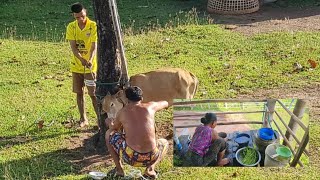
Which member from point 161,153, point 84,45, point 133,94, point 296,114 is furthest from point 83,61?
point 296,114

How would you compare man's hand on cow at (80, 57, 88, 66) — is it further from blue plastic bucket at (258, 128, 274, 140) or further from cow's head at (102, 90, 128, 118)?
blue plastic bucket at (258, 128, 274, 140)

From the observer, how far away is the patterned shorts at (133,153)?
583 centimetres

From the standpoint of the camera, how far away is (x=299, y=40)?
11.0m

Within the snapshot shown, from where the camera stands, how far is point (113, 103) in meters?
6.61

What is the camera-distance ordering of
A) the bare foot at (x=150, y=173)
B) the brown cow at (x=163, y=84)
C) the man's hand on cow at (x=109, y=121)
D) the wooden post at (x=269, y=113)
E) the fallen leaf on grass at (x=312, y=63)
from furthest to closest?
the fallen leaf on grass at (x=312, y=63) < the brown cow at (x=163, y=84) < the man's hand on cow at (x=109, y=121) < the bare foot at (x=150, y=173) < the wooden post at (x=269, y=113)

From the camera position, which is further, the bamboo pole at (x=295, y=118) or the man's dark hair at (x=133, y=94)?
the man's dark hair at (x=133, y=94)

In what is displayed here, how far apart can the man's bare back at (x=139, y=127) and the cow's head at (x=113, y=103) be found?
2.06 ft

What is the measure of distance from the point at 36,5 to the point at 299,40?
704 cm

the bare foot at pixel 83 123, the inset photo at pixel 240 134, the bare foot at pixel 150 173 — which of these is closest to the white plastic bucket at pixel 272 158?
the inset photo at pixel 240 134

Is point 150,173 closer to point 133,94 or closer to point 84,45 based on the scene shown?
point 133,94

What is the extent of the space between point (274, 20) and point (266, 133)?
7569mm

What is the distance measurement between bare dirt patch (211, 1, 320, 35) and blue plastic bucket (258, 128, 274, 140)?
6.40 m

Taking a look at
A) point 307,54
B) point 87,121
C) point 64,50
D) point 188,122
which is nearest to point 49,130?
point 87,121

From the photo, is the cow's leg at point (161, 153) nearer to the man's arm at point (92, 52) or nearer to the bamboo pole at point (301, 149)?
the bamboo pole at point (301, 149)
